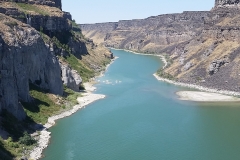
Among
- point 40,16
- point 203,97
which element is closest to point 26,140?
point 203,97

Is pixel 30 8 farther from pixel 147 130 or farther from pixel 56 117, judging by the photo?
pixel 147 130

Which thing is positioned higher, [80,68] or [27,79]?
[27,79]

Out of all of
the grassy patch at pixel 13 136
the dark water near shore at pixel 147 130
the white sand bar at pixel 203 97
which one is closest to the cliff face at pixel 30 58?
the grassy patch at pixel 13 136

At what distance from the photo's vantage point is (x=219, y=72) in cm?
10088

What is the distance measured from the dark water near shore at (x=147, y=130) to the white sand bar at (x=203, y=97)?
3.47 meters

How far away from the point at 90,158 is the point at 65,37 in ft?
264

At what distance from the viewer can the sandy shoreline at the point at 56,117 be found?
46419 millimetres

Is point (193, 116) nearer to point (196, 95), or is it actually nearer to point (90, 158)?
point (196, 95)

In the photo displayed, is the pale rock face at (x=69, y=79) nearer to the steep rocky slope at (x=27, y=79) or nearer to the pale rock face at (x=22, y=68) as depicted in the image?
the steep rocky slope at (x=27, y=79)

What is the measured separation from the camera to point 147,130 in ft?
191

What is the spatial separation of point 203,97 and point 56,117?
122ft

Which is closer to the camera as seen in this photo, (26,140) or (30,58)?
(26,140)

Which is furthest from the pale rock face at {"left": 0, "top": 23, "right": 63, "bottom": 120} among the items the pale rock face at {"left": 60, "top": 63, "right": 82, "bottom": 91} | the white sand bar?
the white sand bar

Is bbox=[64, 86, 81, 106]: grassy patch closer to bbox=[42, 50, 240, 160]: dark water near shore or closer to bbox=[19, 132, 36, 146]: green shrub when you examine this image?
bbox=[42, 50, 240, 160]: dark water near shore
